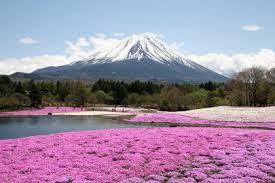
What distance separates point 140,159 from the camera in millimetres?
21594

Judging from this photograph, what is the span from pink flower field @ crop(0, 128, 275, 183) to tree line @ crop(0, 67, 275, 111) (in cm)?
6526

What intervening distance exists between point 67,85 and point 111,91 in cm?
1652

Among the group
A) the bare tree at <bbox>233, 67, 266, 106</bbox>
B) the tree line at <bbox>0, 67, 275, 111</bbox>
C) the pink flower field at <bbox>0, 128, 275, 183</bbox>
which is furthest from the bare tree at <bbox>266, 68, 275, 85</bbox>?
the pink flower field at <bbox>0, 128, 275, 183</bbox>

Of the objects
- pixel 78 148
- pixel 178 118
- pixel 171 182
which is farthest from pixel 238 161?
pixel 178 118

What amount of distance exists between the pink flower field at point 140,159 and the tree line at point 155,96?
65265 mm

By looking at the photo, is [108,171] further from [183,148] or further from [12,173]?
[183,148]

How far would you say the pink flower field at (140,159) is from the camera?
17.7 metres

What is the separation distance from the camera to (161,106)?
10562 cm

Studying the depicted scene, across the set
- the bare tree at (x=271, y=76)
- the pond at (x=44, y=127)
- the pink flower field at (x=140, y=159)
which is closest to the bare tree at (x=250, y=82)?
the bare tree at (x=271, y=76)

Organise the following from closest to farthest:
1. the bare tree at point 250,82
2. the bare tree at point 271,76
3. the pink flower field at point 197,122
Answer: the pink flower field at point 197,122 → the bare tree at point 250,82 → the bare tree at point 271,76

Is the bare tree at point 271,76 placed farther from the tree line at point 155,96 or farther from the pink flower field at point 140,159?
the pink flower field at point 140,159

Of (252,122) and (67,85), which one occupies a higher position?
(67,85)

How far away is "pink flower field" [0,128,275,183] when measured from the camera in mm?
17734

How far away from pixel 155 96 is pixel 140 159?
99475 mm
